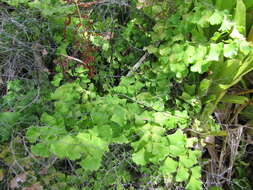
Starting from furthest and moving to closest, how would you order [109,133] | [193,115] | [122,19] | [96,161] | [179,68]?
[122,19], [193,115], [179,68], [109,133], [96,161]

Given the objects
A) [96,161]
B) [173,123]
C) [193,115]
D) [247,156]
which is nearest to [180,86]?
[193,115]

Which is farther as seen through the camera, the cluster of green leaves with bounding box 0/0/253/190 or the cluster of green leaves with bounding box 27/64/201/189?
the cluster of green leaves with bounding box 0/0/253/190

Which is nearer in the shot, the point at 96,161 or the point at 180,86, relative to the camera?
the point at 96,161

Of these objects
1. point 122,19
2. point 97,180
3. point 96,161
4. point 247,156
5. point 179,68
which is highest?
point 122,19

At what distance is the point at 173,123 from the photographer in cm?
123

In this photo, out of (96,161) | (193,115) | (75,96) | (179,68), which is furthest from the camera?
(193,115)

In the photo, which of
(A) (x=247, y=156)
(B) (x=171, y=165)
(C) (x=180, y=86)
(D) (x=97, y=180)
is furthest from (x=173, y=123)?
(A) (x=247, y=156)

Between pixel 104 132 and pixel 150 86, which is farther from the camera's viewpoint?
pixel 150 86

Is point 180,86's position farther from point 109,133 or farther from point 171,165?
point 109,133

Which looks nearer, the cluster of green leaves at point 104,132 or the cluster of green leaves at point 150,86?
the cluster of green leaves at point 104,132

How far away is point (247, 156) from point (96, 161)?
3.92 feet

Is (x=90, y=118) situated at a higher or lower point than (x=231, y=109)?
higher

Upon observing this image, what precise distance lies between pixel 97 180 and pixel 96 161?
0.44 metres

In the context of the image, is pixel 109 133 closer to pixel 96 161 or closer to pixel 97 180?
pixel 96 161
